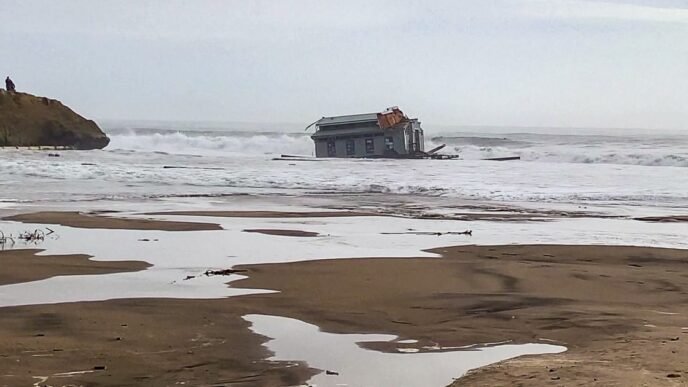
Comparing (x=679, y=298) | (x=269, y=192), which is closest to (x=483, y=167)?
(x=269, y=192)

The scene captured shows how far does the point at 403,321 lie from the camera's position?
5.88 meters

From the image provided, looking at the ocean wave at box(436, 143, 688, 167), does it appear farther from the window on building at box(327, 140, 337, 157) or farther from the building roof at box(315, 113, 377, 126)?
the window on building at box(327, 140, 337, 157)

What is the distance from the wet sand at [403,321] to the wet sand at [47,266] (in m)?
1.36

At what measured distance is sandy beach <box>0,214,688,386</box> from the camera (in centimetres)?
431

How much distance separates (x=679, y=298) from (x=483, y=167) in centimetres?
2540

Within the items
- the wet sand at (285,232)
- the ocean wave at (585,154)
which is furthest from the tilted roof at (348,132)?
the wet sand at (285,232)

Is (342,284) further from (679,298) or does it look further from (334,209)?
(334,209)

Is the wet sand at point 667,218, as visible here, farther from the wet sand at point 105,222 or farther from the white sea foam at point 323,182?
the wet sand at point 105,222

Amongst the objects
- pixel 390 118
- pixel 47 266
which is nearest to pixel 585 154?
pixel 390 118

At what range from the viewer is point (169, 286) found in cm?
712

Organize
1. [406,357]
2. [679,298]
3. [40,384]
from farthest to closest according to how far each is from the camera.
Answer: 1. [679,298]
2. [406,357]
3. [40,384]

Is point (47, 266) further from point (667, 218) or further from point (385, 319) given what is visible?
point (667, 218)

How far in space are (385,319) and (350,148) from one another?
129 ft

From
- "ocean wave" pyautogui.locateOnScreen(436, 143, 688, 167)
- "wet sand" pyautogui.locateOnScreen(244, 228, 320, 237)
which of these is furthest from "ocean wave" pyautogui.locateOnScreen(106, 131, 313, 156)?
"wet sand" pyautogui.locateOnScreen(244, 228, 320, 237)
